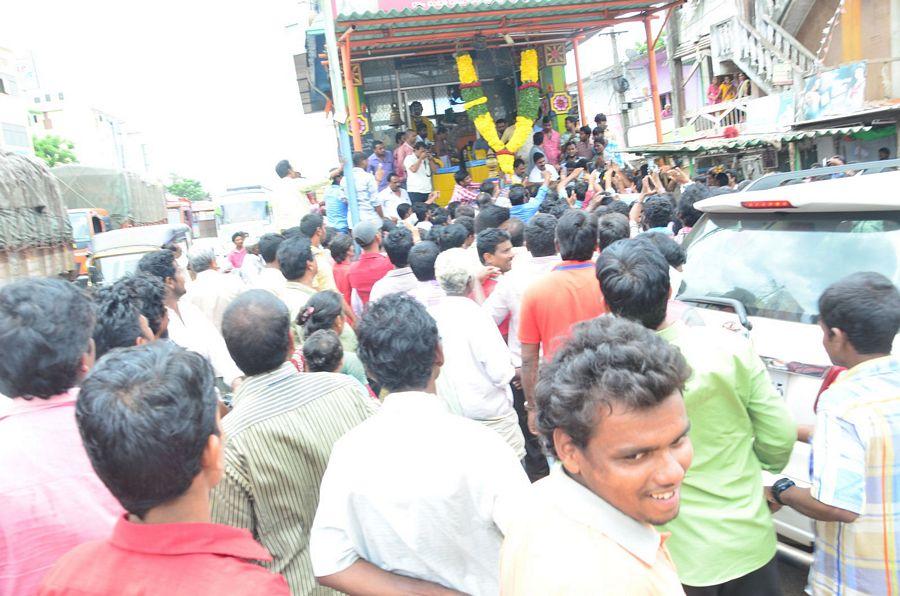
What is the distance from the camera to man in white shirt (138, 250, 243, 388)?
3.83 m

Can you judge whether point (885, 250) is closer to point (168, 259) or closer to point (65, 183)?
point (168, 259)

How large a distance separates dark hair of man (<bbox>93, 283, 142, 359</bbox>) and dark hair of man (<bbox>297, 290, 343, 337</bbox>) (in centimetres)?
91

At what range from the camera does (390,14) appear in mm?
8992

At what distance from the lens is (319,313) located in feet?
12.2

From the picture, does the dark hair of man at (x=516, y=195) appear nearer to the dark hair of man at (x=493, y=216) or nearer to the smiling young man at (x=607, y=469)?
the dark hair of man at (x=493, y=216)

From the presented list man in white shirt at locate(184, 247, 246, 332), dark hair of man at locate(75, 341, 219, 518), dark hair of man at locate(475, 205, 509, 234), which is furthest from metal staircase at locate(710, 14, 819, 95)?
dark hair of man at locate(75, 341, 219, 518)

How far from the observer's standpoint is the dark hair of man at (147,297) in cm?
317

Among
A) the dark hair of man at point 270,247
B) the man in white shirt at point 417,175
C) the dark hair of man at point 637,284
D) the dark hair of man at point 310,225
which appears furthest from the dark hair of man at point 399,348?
the man in white shirt at point 417,175

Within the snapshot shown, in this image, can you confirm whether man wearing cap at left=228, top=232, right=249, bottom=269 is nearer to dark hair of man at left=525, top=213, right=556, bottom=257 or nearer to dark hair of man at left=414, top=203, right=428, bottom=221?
dark hair of man at left=414, top=203, right=428, bottom=221

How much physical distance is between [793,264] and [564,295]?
108cm

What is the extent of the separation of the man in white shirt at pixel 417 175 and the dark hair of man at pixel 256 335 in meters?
8.75

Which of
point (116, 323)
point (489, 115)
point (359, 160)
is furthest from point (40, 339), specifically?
point (489, 115)

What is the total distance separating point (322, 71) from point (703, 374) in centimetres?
1162

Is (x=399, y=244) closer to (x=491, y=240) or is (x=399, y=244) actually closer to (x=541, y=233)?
(x=491, y=240)
